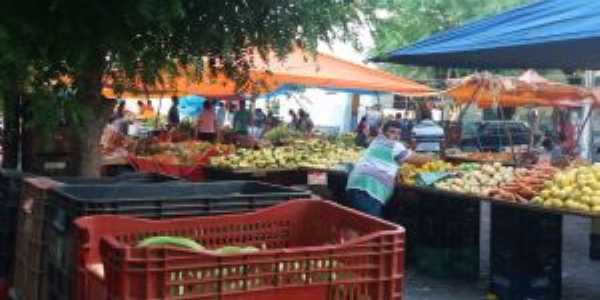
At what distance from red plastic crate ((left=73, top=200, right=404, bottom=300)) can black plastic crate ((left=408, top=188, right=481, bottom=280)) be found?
14.9 ft

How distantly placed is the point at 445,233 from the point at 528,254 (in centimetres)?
158

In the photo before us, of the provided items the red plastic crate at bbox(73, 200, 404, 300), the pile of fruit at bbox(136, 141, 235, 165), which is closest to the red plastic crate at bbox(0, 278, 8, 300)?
the red plastic crate at bbox(73, 200, 404, 300)

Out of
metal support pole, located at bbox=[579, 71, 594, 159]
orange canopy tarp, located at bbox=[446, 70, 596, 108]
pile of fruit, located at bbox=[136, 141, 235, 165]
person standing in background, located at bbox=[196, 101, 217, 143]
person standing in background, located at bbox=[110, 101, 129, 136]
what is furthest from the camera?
metal support pole, located at bbox=[579, 71, 594, 159]

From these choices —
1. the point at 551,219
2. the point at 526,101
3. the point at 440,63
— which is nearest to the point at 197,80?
the point at 551,219

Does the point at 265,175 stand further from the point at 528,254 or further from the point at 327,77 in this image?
the point at 528,254

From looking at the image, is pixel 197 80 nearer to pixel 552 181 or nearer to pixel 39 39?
pixel 39 39

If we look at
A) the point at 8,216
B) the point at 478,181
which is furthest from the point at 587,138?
the point at 8,216

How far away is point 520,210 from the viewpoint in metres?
7.30

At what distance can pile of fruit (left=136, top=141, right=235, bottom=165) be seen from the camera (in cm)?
1152

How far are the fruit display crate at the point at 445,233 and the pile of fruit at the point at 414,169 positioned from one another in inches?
4.6

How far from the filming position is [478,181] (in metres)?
8.48

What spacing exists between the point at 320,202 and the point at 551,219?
3.87 metres

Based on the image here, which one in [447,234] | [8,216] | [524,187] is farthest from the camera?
[447,234]

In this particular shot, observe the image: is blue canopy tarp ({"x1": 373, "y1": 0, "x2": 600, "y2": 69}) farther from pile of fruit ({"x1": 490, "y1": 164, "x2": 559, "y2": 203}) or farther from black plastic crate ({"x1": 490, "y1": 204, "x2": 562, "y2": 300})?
black plastic crate ({"x1": 490, "y1": 204, "x2": 562, "y2": 300})
